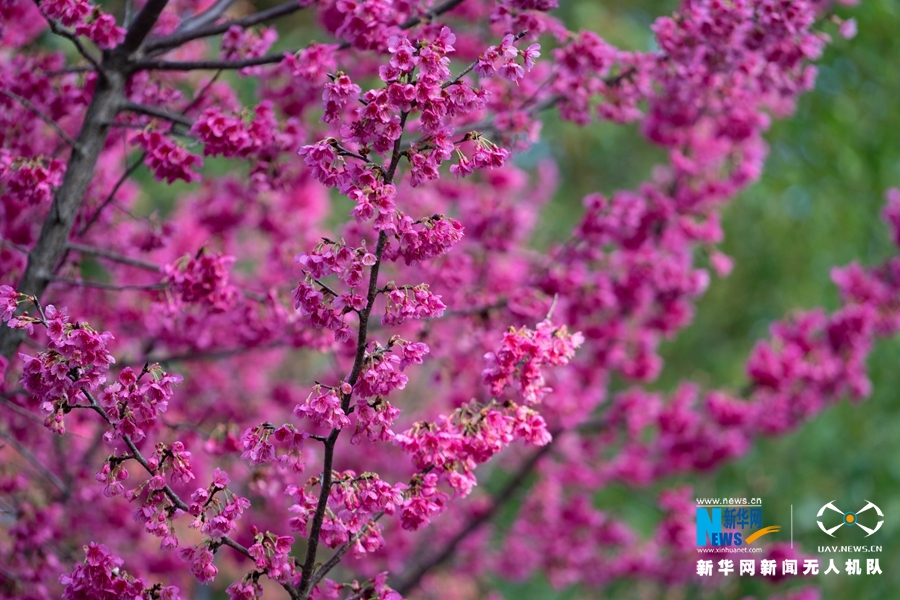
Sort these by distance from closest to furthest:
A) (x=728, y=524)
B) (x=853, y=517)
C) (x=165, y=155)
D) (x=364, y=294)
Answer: (x=165, y=155) < (x=364, y=294) < (x=728, y=524) < (x=853, y=517)

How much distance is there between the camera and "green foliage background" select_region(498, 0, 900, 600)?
6.19 metres

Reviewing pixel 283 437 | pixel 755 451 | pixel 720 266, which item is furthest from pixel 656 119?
pixel 755 451

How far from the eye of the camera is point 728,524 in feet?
16.3

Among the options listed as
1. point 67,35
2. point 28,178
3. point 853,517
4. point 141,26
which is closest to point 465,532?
point 853,517

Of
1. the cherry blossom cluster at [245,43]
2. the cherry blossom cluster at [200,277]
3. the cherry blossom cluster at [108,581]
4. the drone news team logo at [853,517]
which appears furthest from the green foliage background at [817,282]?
the cherry blossom cluster at [108,581]

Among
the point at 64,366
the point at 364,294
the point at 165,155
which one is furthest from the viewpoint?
the point at 364,294

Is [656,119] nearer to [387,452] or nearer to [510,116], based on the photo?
[510,116]

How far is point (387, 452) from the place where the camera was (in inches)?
252

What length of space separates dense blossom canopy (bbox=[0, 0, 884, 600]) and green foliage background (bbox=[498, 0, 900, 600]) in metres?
1.30

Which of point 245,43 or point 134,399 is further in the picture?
point 245,43

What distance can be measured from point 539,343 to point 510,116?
1.47 meters

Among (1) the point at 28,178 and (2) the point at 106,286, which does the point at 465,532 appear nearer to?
(2) the point at 106,286

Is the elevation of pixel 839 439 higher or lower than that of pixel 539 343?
higher

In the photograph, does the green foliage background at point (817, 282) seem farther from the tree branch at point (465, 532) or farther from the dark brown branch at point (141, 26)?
the dark brown branch at point (141, 26)
